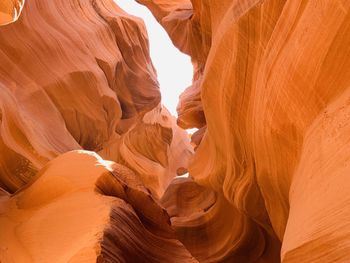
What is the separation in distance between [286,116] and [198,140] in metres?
3.50

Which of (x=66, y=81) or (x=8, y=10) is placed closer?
(x=8, y=10)

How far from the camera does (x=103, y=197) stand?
259cm

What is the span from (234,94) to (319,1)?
1.30 metres

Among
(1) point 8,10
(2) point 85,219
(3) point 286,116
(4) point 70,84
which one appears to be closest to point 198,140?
(4) point 70,84

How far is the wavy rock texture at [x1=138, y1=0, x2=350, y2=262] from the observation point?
1.83 metres

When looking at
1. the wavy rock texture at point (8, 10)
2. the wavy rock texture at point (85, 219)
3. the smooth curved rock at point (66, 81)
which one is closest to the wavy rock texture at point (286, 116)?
the wavy rock texture at point (85, 219)

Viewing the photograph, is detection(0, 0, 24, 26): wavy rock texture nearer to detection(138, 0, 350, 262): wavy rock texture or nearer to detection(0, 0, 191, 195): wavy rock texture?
detection(0, 0, 191, 195): wavy rock texture

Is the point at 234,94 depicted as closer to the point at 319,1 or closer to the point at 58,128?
the point at 319,1

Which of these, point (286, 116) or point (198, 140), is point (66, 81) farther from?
point (286, 116)

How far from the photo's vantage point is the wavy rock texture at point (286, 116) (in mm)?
1825

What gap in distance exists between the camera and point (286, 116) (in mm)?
2492

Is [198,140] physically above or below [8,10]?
below

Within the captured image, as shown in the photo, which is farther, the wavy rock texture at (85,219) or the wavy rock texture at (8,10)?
the wavy rock texture at (8,10)

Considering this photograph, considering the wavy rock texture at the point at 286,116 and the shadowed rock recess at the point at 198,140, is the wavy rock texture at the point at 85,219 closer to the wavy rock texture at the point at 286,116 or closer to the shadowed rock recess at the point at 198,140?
the shadowed rock recess at the point at 198,140
